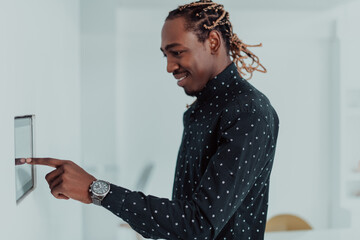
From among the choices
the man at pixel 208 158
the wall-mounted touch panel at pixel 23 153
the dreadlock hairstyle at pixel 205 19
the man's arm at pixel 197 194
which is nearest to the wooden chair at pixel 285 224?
the man at pixel 208 158

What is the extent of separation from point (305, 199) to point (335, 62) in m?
1.23

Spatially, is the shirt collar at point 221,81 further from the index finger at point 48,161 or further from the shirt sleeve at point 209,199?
the index finger at point 48,161

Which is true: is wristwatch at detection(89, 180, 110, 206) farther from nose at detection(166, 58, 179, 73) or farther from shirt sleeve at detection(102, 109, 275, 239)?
nose at detection(166, 58, 179, 73)

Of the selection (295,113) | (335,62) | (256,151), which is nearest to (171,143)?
(295,113)

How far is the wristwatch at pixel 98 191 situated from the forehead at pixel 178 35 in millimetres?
447

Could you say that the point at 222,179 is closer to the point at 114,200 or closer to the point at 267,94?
the point at 114,200

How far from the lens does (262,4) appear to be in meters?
4.05

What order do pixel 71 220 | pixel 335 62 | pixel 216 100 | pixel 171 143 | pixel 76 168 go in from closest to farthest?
1. pixel 76 168
2. pixel 216 100
3. pixel 71 220
4. pixel 171 143
5. pixel 335 62

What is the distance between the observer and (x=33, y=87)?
4.23 ft

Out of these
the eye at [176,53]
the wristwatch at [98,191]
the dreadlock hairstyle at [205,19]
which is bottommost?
the wristwatch at [98,191]

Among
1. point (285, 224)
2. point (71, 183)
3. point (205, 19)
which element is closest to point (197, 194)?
point (71, 183)

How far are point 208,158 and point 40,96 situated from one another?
52 centimetres

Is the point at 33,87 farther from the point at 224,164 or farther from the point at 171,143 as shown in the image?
the point at 171,143

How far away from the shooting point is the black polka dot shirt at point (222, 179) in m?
1.16
